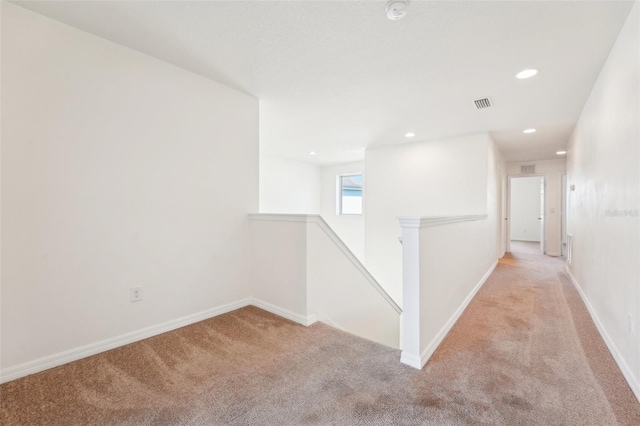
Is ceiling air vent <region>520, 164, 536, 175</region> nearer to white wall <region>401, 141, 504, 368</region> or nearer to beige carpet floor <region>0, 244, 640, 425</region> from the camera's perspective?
white wall <region>401, 141, 504, 368</region>

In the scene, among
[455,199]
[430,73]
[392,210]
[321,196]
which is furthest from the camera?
[321,196]

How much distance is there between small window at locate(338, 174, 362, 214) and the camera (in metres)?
7.47

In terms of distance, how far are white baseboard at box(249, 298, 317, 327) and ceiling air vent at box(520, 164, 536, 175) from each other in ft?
22.2

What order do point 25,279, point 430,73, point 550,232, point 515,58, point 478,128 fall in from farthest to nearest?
point 550,232
point 478,128
point 430,73
point 515,58
point 25,279

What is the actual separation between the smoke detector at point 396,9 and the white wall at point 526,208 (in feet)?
30.6

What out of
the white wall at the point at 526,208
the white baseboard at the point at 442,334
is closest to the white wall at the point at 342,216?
the white baseboard at the point at 442,334

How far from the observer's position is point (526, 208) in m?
9.10

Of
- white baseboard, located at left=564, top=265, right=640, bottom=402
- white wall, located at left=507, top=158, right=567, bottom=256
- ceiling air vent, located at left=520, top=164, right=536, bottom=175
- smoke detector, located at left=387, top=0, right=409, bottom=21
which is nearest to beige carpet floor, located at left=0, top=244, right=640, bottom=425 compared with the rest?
white baseboard, located at left=564, top=265, right=640, bottom=402

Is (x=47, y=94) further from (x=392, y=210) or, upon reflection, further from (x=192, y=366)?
(x=392, y=210)

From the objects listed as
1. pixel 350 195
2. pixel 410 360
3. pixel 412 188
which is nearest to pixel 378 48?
pixel 410 360

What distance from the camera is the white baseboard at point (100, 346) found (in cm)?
172

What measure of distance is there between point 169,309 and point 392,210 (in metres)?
4.03

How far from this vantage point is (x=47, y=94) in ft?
5.98

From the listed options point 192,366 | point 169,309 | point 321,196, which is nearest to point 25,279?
point 169,309
